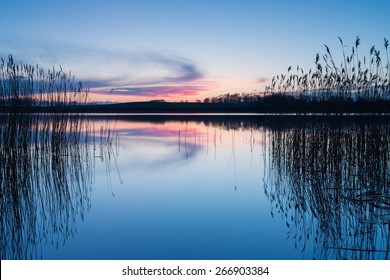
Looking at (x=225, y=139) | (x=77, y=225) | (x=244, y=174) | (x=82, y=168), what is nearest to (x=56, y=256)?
(x=77, y=225)

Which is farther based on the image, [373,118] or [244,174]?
[244,174]

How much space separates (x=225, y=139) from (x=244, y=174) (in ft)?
17.6

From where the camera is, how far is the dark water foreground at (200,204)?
287 centimetres

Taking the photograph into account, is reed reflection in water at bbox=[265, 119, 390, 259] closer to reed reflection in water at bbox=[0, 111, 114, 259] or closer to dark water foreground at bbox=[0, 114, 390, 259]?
dark water foreground at bbox=[0, 114, 390, 259]

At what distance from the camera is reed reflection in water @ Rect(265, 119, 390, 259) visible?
2.77 meters

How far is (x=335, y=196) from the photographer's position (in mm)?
3932

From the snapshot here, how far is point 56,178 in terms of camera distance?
5.06m

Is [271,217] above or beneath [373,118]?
beneath

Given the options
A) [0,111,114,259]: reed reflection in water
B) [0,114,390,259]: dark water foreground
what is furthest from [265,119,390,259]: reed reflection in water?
[0,111,114,259]: reed reflection in water

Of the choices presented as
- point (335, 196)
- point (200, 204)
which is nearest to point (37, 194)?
point (200, 204)

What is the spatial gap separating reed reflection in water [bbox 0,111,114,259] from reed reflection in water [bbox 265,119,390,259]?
2.22 metres

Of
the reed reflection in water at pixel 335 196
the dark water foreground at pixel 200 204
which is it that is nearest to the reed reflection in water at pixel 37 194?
the dark water foreground at pixel 200 204
